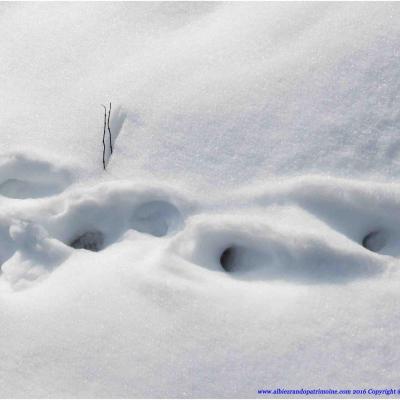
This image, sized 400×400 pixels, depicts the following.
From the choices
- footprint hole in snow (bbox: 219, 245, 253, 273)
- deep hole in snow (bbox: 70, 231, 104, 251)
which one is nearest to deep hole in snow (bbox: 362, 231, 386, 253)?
footprint hole in snow (bbox: 219, 245, 253, 273)

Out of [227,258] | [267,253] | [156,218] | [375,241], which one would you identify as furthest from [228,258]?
[375,241]

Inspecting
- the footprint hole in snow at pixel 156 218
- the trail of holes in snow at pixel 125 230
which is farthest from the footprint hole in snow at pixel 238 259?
the footprint hole in snow at pixel 156 218

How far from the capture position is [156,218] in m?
1.82

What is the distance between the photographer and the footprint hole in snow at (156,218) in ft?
5.87

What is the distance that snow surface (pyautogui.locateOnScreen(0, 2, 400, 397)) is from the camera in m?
1.51

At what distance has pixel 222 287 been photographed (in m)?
1.62

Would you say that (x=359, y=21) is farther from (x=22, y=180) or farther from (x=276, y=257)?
(x=22, y=180)

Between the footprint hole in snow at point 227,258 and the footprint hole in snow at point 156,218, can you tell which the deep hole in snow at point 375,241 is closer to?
the footprint hole in snow at point 227,258

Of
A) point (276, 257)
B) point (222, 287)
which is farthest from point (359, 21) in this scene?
point (222, 287)

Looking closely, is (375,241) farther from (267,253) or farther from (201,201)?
(201,201)

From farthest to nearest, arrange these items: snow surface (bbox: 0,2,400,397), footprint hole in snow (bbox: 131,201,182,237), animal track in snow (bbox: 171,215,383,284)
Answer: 1. footprint hole in snow (bbox: 131,201,182,237)
2. animal track in snow (bbox: 171,215,383,284)
3. snow surface (bbox: 0,2,400,397)

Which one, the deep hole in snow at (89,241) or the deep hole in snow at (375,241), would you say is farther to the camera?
the deep hole in snow at (89,241)

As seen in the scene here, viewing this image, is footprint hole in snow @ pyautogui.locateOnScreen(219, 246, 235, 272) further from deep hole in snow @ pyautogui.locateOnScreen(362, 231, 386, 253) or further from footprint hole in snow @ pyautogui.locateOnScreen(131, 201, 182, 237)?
deep hole in snow @ pyautogui.locateOnScreen(362, 231, 386, 253)

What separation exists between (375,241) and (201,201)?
1.62 ft
